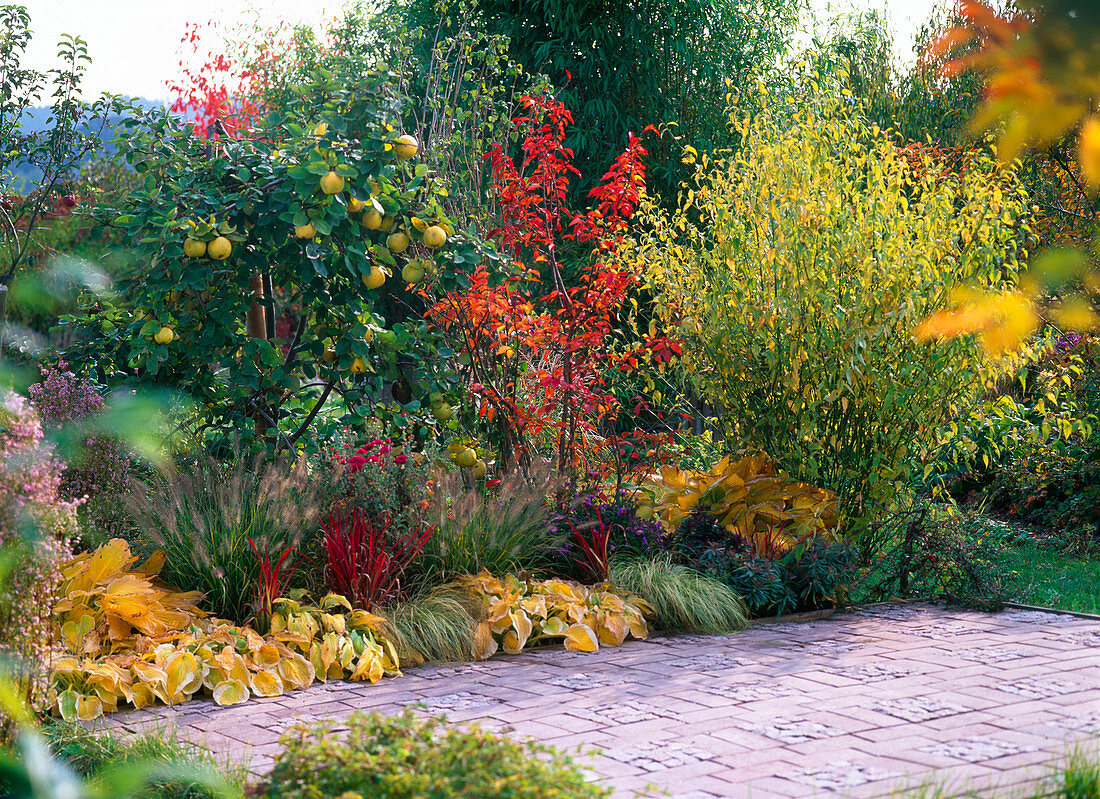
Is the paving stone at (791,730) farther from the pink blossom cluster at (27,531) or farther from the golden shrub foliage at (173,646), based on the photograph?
the pink blossom cluster at (27,531)

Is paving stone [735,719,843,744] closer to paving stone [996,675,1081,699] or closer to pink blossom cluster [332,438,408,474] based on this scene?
paving stone [996,675,1081,699]

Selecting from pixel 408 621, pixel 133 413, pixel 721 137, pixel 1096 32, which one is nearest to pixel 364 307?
pixel 408 621

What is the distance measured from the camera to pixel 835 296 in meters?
5.62

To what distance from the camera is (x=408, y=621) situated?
4699mm

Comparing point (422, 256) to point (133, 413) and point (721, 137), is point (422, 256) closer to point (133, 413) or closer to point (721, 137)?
point (133, 413)

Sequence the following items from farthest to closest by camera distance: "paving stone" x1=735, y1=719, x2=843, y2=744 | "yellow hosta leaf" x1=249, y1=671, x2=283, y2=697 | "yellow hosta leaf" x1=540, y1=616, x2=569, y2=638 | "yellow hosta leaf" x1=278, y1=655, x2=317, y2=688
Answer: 1. "yellow hosta leaf" x1=540, y1=616, x2=569, y2=638
2. "yellow hosta leaf" x1=278, y1=655, x2=317, y2=688
3. "yellow hosta leaf" x1=249, y1=671, x2=283, y2=697
4. "paving stone" x1=735, y1=719, x2=843, y2=744

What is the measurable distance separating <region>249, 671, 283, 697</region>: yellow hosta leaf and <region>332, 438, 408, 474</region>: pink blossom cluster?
4.49ft

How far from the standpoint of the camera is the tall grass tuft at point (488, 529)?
518 centimetres

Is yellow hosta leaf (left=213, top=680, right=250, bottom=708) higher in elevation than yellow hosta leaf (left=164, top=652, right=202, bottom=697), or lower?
lower

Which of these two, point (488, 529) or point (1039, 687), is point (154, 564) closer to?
point (488, 529)

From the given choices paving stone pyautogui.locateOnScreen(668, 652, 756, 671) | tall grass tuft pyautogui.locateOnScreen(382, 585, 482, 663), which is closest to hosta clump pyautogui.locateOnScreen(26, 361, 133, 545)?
tall grass tuft pyautogui.locateOnScreen(382, 585, 482, 663)

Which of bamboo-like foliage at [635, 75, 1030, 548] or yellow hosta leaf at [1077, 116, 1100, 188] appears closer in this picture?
yellow hosta leaf at [1077, 116, 1100, 188]

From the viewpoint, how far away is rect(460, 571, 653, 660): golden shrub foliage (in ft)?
15.8

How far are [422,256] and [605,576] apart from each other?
6.87ft
